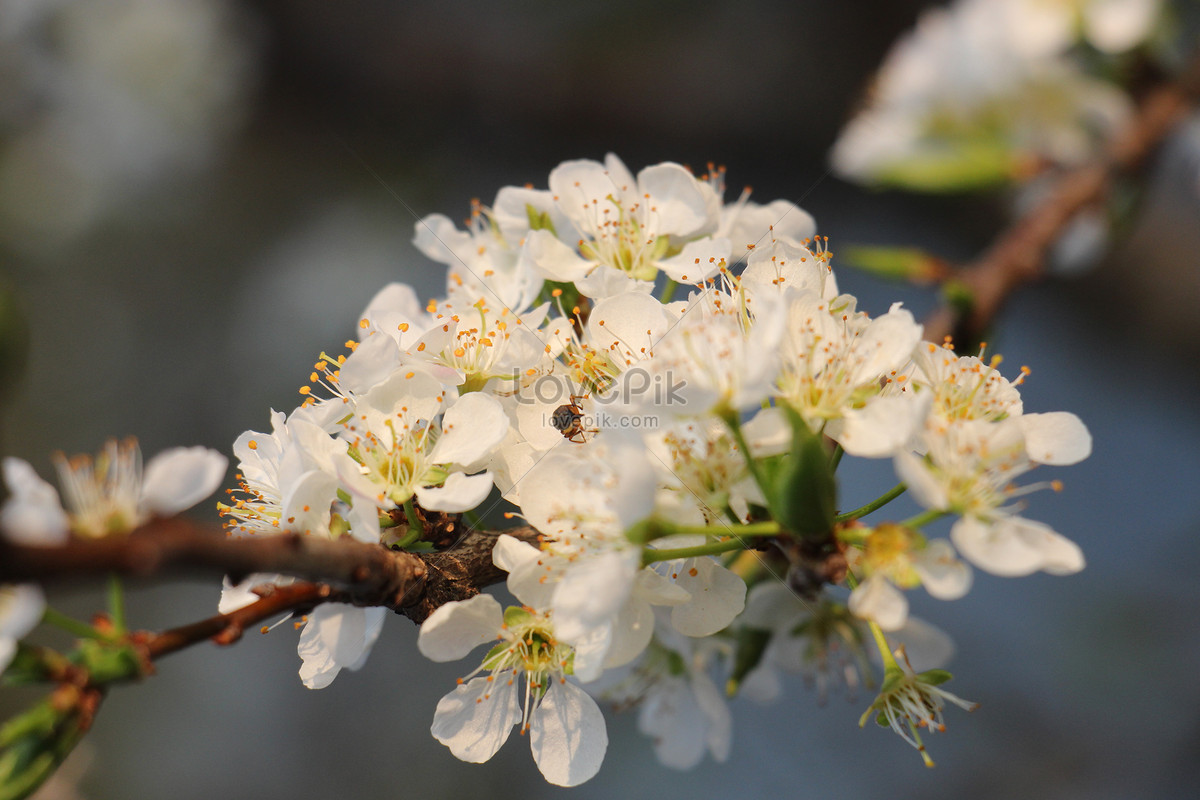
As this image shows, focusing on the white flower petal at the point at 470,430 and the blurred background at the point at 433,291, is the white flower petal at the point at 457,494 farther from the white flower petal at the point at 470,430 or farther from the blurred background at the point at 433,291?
the blurred background at the point at 433,291

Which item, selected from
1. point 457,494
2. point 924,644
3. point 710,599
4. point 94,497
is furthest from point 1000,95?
point 94,497

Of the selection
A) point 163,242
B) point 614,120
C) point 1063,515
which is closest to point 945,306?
point 1063,515

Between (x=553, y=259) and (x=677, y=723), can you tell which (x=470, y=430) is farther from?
(x=677, y=723)

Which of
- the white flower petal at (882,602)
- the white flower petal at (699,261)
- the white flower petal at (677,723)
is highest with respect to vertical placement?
the white flower petal at (699,261)

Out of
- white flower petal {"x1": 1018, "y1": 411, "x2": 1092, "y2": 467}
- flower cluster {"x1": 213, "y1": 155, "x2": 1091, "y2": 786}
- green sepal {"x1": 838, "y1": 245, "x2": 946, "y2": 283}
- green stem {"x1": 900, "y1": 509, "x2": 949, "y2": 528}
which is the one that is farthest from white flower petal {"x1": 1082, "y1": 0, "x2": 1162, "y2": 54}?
green stem {"x1": 900, "y1": 509, "x2": 949, "y2": 528}

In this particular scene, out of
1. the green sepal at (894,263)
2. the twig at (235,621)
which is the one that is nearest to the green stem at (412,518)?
the twig at (235,621)

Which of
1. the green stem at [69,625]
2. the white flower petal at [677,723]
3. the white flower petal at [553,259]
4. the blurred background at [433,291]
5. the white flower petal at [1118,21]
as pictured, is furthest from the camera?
the blurred background at [433,291]

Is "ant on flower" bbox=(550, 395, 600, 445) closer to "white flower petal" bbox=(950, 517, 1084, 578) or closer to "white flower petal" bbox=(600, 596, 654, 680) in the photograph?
"white flower petal" bbox=(600, 596, 654, 680)
